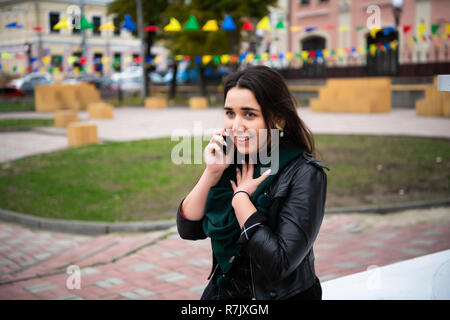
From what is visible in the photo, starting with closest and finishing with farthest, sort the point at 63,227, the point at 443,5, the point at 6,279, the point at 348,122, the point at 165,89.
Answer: the point at 6,279
the point at 63,227
the point at 348,122
the point at 443,5
the point at 165,89

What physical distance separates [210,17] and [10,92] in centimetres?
1450

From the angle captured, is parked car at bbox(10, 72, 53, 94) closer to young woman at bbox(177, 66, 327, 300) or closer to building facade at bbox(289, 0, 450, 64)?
building facade at bbox(289, 0, 450, 64)

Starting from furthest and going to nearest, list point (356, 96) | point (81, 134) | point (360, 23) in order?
point (360, 23) → point (356, 96) → point (81, 134)

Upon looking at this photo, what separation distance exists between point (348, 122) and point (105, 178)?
11.4 metres

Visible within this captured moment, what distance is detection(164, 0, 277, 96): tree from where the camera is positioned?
2784cm

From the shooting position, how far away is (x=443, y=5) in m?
29.2

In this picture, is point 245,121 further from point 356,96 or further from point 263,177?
point 356,96

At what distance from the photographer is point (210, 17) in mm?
28250

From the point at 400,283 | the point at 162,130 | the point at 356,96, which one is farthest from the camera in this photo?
the point at 356,96

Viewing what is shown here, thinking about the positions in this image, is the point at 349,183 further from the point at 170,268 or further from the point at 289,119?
the point at 289,119

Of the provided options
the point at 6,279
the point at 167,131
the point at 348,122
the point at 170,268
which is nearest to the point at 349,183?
the point at 170,268

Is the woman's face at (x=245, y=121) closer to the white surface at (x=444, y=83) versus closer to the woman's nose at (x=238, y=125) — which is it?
the woman's nose at (x=238, y=125)

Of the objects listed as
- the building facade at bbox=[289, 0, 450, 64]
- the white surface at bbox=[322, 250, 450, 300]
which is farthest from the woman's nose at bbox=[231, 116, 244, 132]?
the building facade at bbox=[289, 0, 450, 64]

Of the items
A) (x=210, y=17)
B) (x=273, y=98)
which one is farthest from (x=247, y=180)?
(x=210, y=17)
